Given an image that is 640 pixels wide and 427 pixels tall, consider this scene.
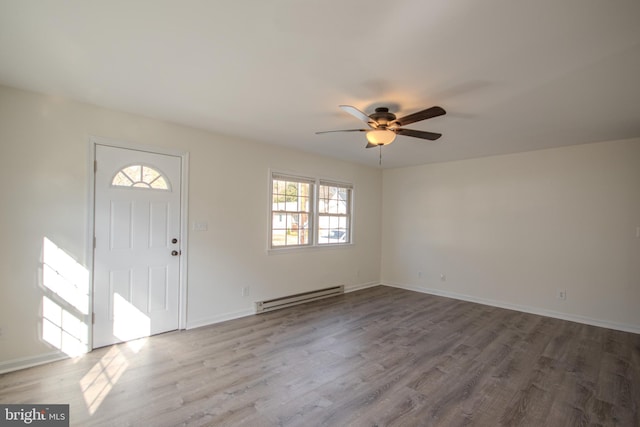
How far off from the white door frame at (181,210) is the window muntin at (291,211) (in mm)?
1293

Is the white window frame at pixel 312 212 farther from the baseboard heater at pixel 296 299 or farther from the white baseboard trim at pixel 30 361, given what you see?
the white baseboard trim at pixel 30 361

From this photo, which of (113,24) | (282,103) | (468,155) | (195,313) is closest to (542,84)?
(282,103)

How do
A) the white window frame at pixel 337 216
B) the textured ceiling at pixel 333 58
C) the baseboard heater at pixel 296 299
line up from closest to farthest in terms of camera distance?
the textured ceiling at pixel 333 58, the baseboard heater at pixel 296 299, the white window frame at pixel 337 216

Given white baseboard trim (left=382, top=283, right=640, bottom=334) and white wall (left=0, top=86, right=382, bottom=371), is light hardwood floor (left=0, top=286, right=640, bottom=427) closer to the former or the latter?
white baseboard trim (left=382, top=283, right=640, bottom=334)

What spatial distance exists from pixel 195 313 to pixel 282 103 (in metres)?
2.77

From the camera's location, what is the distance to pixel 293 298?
4.66 metres

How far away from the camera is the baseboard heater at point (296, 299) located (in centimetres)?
430

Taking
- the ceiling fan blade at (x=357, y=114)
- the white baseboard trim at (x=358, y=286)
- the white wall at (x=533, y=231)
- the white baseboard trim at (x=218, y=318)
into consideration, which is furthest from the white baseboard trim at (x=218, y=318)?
the white wall at (x=533, y=231)

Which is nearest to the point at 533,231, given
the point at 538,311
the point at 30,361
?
the point at 538,311

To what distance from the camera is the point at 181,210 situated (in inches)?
140

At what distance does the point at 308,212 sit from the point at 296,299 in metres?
1.47

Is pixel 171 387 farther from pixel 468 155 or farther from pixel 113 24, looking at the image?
pixel 468 155

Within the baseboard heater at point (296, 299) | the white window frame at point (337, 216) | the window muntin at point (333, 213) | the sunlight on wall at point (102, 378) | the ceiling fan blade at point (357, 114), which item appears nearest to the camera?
the sunlight on wall at point (102, 378)

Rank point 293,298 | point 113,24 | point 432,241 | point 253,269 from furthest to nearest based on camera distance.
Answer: point 432,241
point 293,298
point 253,269
point 113,24
